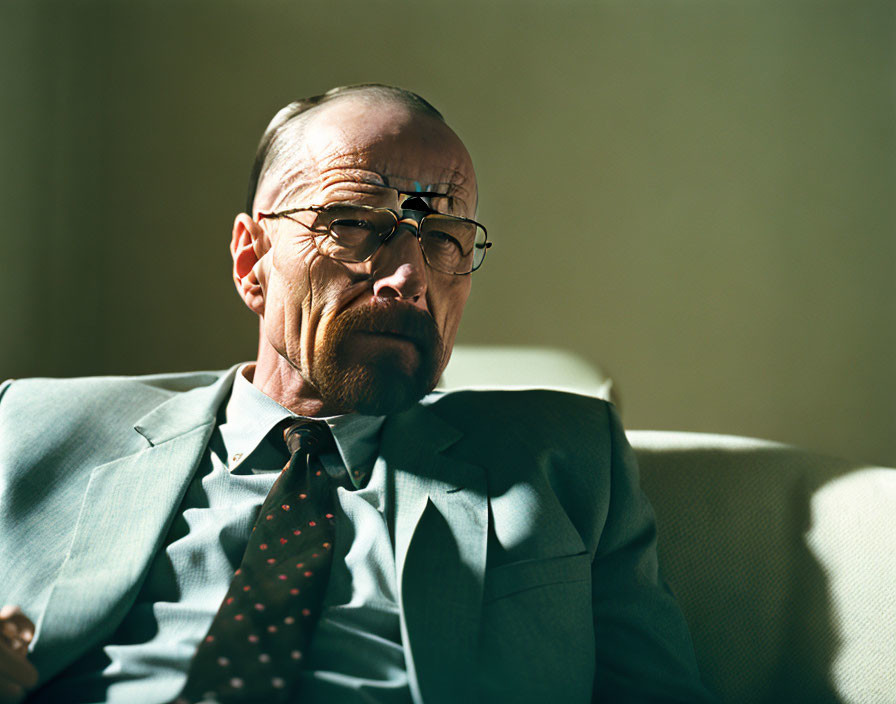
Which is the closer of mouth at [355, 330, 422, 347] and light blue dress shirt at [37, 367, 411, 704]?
light blue dress shirt at [37, 367, 411, 704]

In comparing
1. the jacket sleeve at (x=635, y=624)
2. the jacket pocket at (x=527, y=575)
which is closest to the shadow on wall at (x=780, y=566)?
the jacket sleeve at (x=635, y=624)

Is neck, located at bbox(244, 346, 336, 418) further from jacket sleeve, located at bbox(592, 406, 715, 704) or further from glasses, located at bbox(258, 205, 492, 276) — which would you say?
jacket sleeve, located at bbox(592, 406, 715, 704)

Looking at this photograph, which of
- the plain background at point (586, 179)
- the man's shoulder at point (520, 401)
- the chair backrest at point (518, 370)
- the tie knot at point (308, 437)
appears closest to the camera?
the tie knot at point (308, 437)

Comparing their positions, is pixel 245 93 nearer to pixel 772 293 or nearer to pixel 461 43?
pixel 461 43

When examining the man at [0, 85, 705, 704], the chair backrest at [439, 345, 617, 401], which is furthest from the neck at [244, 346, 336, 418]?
the chair backrest at [439, 345, 617, 401]

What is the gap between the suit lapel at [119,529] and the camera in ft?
2.96

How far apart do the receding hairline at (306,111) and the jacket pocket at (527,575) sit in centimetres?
70

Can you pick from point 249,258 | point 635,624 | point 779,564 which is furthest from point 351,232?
point 779,564

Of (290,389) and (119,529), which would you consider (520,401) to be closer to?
(290,389)

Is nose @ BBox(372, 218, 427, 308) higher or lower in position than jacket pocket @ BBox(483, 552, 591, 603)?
higher

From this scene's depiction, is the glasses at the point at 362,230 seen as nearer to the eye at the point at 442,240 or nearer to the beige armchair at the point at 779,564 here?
the eye at the point at 442,240

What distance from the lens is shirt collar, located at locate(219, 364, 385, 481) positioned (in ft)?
3.72

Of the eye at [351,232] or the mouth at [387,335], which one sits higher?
the eye at [351,232]

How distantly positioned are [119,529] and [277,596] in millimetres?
256
